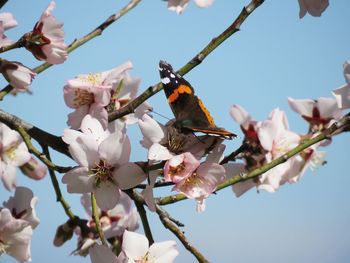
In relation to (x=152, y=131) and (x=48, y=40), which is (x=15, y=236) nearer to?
(x=48, y=40)

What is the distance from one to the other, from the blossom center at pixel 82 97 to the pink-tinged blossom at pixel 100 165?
0.96 ft

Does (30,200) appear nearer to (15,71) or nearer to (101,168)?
(15,71)

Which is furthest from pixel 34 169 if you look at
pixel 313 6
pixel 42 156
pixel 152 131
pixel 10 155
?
pixel 313 6

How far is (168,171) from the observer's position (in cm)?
109

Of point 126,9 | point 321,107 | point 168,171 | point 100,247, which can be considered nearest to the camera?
point 168,171

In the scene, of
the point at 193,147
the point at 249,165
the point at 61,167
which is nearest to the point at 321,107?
the point at 249,165

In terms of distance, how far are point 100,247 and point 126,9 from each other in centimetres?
85

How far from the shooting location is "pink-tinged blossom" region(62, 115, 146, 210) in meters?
1.18

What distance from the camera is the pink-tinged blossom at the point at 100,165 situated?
1177 mm

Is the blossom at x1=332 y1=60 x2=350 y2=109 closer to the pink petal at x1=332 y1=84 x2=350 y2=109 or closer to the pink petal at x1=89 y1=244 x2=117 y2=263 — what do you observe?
the pink petal at x1=332 y1=84 x2=350 y2=109

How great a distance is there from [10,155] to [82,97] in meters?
0.58

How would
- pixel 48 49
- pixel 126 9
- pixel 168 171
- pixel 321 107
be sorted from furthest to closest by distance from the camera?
pixel 321 107 → pixel 126 9 → pixel 48 49 → pixel 168 171

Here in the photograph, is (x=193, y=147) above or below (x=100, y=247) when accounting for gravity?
above

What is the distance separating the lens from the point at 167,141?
3.84 ft
